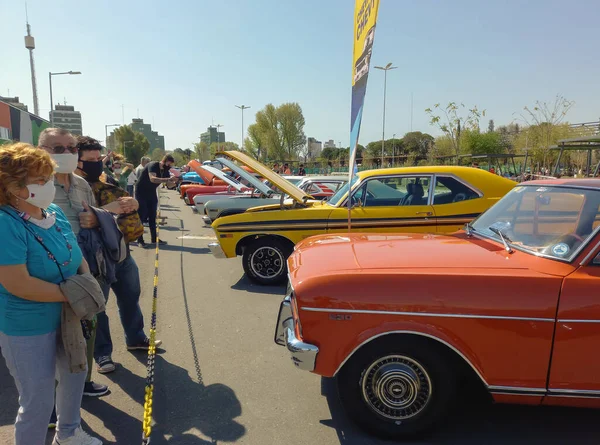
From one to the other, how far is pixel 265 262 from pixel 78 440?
12.6ft

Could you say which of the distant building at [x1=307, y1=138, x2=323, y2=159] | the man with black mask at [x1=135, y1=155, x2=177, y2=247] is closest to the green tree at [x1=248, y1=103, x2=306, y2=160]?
the distant building at [x1=307, y1=138, x2=323, y2=159]

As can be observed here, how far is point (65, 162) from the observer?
270 cm

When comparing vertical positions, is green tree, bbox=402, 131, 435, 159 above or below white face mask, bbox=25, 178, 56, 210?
above

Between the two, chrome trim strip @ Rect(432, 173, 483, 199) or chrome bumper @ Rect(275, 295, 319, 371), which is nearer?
chrome bumper @ Rect(275, 295, 319, 371)

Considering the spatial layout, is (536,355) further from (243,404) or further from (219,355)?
(219,355)

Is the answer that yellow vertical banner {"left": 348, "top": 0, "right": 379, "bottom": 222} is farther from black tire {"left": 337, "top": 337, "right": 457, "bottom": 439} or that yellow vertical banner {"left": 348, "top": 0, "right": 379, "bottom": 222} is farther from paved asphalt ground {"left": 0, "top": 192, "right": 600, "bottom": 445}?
black tire {"left": 337, "top": 337, "right": 457, "bottom": 439}

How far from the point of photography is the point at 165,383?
340cm

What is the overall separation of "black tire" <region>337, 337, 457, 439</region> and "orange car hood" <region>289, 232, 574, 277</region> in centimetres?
51

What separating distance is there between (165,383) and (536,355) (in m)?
2.79

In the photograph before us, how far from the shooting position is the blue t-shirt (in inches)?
75.5

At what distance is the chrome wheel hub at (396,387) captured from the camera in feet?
8.32

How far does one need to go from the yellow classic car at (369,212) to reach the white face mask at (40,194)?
4.03 metres

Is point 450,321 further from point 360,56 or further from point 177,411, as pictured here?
point 360,56

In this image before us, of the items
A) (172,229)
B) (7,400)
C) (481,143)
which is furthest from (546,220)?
(481,143)
